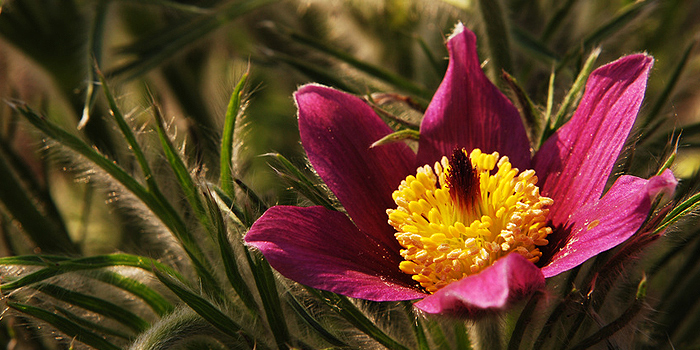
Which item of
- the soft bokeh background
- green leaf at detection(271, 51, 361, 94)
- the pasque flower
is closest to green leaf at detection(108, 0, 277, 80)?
the soft bokeh background

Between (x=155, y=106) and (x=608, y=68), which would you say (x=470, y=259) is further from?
(x=155, y=106)

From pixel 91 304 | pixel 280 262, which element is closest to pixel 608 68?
pixel 280 262

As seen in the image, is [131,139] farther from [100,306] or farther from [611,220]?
[611,220]

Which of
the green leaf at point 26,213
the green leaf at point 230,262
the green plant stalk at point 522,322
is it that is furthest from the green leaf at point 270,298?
the green leaf at point 26,213

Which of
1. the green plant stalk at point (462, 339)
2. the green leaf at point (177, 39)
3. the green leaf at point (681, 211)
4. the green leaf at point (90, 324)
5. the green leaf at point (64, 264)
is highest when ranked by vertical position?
the green leaf at point (177, 39)

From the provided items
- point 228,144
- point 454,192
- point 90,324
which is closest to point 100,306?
point 90,324

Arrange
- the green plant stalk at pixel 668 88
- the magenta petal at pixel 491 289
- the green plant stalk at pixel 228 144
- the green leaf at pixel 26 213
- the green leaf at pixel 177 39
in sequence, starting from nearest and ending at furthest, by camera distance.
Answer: the magenta petal at pixel 491 289, the green plant stalk at pixel 228 144, the green plant stalk at pixel 668 88, the green leaf at pixel 26 213, the green leaf at pixel 177 39

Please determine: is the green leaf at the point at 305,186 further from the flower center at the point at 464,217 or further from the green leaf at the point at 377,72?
the green leaf at the point at 377,72

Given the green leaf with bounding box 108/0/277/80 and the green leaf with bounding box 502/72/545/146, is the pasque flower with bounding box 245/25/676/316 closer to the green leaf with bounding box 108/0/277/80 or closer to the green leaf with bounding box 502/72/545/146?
the green leaf with bounding box 502/72/545/146
